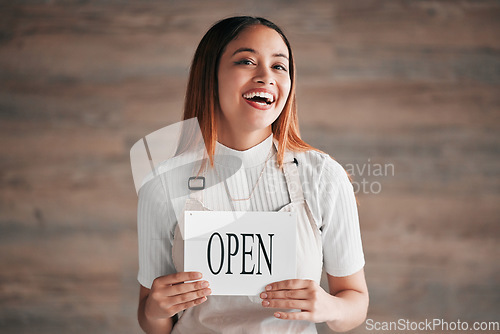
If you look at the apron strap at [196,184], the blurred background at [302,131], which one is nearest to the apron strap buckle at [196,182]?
the apron strap at [196,184]

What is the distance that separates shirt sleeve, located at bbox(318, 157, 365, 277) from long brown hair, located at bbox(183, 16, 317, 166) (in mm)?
113

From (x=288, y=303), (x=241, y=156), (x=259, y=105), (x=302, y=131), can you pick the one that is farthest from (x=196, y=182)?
(x=302, y=131)

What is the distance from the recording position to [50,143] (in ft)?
6.51

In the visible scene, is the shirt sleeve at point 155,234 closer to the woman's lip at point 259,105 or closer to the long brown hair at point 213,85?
the long brown hair at point 213,85

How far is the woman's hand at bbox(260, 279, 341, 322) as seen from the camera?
0.90 m

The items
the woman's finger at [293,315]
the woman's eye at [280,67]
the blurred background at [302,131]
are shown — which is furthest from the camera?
the blurred background at [302,131]

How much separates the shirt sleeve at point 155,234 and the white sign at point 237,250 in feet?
0.34

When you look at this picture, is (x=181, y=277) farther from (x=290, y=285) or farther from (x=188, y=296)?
(x=290, y=285)

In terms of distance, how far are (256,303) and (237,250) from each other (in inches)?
5.2

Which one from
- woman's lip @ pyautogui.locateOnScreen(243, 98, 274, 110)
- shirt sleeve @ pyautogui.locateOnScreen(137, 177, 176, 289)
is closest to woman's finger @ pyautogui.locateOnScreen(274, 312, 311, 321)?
shirt sleeve @ pyautogui.locateOnScreen(137, 177, 176, 289)

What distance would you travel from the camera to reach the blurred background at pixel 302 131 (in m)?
1.96

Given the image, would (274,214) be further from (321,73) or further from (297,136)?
(321,73)

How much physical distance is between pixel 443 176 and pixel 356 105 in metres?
0.46

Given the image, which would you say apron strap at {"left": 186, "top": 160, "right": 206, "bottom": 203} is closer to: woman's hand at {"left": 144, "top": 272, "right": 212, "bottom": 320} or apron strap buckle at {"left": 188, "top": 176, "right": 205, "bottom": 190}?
apron strap buckle at {"left": 188, "top": 176, "right": 205, "bottom": 190}
